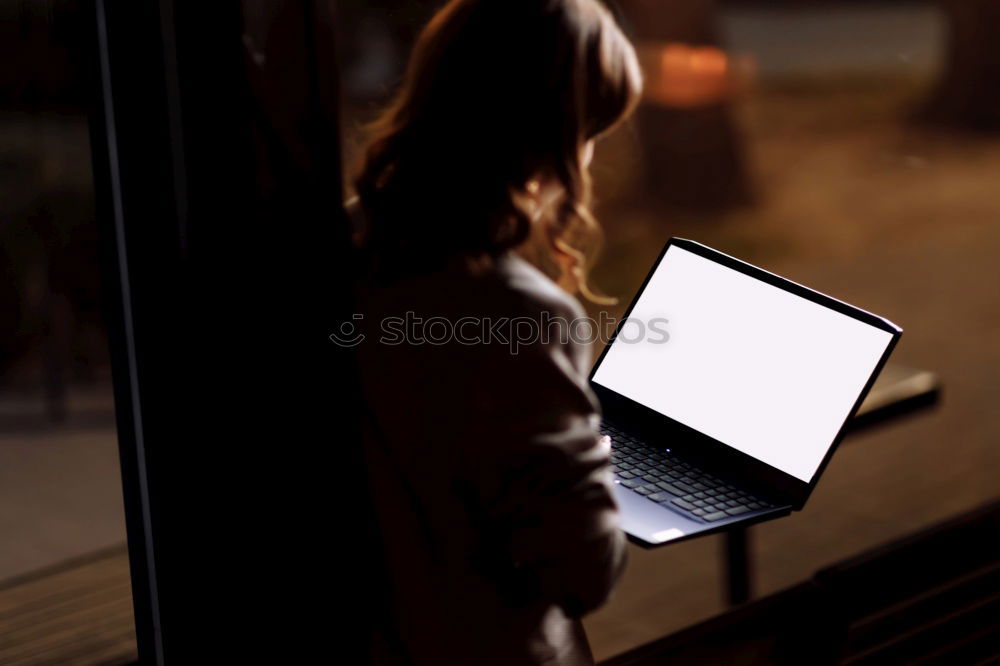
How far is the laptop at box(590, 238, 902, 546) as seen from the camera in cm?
111

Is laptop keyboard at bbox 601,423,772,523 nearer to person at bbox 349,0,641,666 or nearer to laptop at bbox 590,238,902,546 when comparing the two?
laptop at bbox 590,238,902,546

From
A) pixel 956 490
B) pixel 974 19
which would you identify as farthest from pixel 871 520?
pixel 974 19

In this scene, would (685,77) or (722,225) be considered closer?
(685,77)

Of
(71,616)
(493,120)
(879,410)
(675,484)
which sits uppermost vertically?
(493,120)

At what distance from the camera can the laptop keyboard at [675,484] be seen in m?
1.10

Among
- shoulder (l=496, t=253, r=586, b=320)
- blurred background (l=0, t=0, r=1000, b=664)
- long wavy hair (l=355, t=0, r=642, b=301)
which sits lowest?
blurred background (l=0, t=0, r=1000, b=664)

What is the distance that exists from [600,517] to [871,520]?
209 centimetres

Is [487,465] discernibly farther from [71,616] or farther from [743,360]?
[71,616]

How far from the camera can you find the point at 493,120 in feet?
2.89

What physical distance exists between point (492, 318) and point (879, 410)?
127 cm

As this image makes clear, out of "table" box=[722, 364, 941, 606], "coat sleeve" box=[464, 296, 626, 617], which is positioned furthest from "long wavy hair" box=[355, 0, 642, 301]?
"table" box=[722, 364, 941, 606]

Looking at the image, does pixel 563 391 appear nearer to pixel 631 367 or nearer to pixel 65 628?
pixel 631 367

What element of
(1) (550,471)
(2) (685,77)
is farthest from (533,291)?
(2) (685,77)

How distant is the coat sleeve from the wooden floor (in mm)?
773
